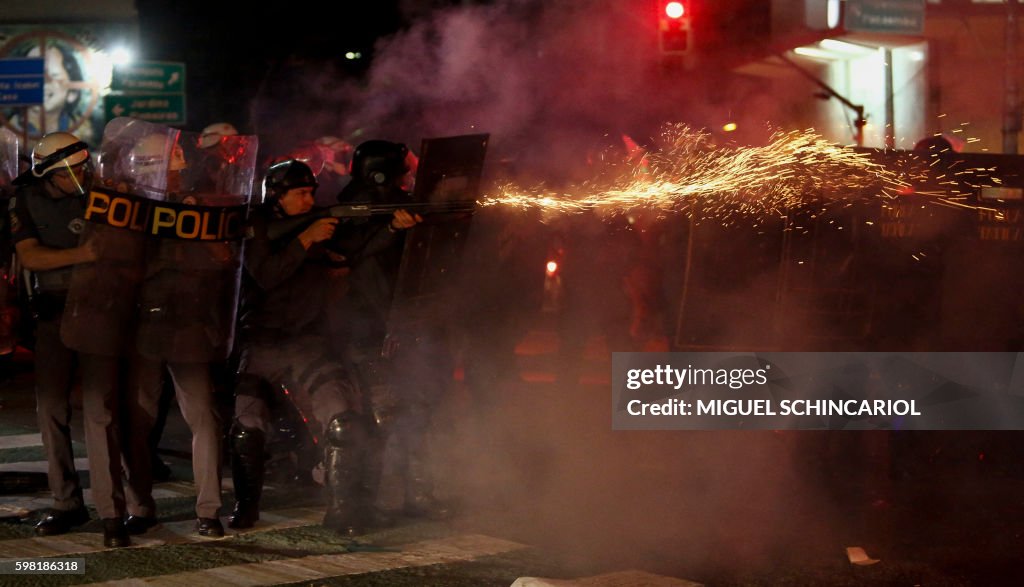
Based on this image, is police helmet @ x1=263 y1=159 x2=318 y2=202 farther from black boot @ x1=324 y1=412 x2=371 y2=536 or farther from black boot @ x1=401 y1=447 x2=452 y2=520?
black boot @ x1=401 y1=447 x2=452 y2=520

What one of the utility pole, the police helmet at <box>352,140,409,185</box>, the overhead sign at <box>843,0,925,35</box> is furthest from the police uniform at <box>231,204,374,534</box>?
the overhead sign at <box>843,0,925,35</box>

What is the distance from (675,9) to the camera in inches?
533

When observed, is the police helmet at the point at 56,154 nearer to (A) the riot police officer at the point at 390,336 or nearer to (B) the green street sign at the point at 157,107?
(A) the riot police officer at the point at 390,336

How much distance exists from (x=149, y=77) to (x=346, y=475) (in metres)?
18.2

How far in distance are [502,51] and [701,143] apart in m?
3.68

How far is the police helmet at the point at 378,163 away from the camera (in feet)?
23.0

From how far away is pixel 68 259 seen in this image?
5.68 m

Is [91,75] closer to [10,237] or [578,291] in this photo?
[578,291]

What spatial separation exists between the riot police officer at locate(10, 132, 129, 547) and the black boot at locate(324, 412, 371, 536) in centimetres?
97

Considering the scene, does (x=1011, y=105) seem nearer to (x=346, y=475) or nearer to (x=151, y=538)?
(x=346, y=475)

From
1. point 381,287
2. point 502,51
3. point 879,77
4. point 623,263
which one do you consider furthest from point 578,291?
point 879,77

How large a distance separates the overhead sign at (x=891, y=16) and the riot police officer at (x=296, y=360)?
12.7 meters

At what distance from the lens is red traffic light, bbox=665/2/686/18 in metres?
13.5

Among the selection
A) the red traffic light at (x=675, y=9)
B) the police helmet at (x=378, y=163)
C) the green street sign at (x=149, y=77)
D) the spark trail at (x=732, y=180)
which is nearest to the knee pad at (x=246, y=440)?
the police helmet at (x=378, y=163)
